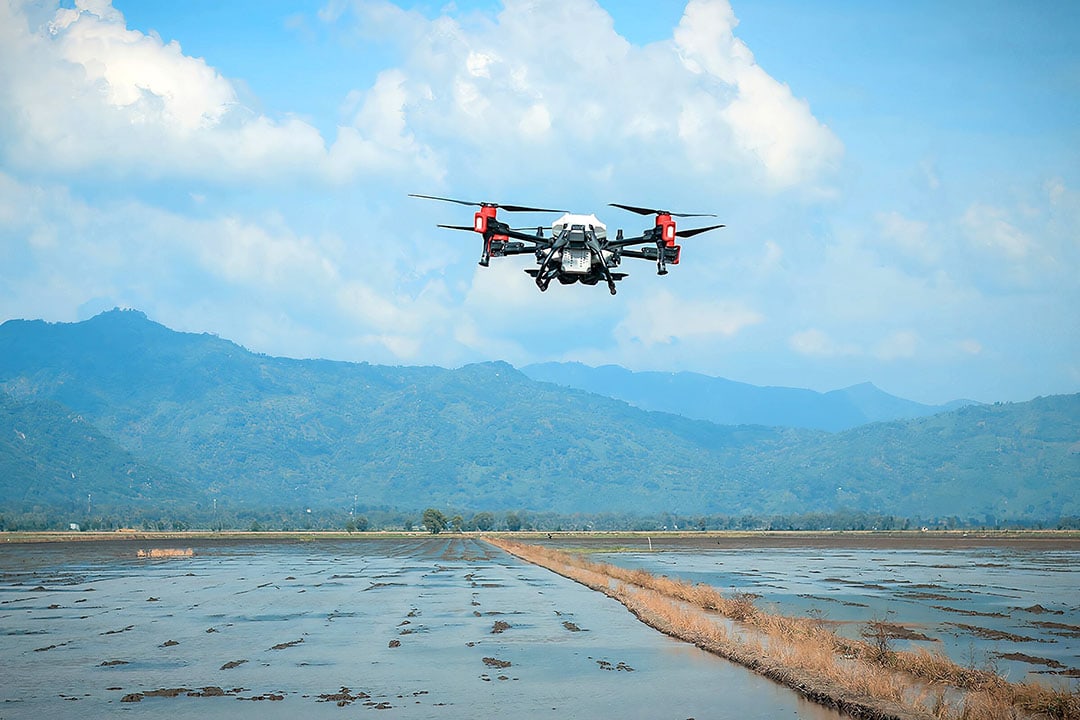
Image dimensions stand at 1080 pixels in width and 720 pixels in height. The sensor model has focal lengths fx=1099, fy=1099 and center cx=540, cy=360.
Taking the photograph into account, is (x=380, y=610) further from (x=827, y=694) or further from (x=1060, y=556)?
(x=1060, y=556)

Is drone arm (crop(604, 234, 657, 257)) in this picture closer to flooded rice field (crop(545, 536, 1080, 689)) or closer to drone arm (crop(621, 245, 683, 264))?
drone arm (crop(621, 245, 683, 264))

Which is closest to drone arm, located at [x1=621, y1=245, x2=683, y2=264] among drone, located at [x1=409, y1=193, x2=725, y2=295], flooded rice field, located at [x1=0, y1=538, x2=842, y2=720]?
drone, located at [x1=409, y1=193, x2=725, y2=295]

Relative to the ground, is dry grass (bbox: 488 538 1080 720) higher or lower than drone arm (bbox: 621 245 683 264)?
lower

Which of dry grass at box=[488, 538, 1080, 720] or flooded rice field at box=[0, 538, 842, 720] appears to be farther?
flooded rice field at box=[0, 538, 842, 720]

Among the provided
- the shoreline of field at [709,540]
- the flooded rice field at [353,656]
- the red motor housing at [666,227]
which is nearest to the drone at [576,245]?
the red motor housing at [666,227]

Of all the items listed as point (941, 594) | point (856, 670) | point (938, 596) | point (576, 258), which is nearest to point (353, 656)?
point (576, 258)

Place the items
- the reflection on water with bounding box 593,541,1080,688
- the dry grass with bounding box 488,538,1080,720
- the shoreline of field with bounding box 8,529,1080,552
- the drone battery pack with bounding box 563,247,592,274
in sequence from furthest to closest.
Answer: the shoreline of field with bounding box 8,529,1080,552, the reflection on water with bounding box 593,541,1080,688, the drone battery pack with bounding box 563,247,592,274, the dry grass with bounding box 488,538,1080,720

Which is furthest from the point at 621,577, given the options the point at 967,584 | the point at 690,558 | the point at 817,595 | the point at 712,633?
the point at 690,558
